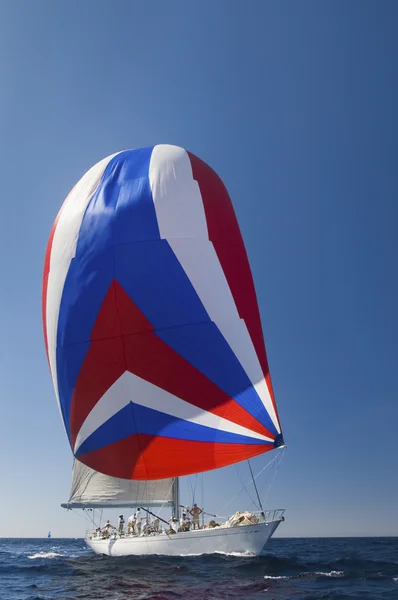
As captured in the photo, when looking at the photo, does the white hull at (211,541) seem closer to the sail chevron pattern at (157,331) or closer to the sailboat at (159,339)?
the sailboat at (159,339)

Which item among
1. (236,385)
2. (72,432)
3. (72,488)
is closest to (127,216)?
(236,385)

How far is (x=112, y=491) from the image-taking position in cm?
1455

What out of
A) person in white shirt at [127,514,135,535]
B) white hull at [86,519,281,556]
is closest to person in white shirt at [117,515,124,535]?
person in white shirt at [127,514,135,535]

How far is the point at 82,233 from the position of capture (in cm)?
1265

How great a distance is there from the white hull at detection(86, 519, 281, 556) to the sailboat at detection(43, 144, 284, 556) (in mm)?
31

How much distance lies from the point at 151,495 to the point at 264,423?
5.68 metres

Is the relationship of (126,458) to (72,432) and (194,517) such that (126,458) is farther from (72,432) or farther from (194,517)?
(194,517)

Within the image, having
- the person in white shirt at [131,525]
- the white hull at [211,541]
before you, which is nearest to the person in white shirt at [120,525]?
the person in white shirt at [131,525]

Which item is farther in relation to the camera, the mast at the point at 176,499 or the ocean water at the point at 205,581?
the mast at the point at 176,499

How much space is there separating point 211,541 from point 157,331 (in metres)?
5.05

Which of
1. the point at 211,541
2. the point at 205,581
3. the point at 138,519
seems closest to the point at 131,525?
the point at 138,519

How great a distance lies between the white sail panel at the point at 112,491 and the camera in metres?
14.1

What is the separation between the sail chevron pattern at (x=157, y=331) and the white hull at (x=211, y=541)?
1667 mm

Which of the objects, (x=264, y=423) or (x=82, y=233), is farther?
(x=82, y=233)
